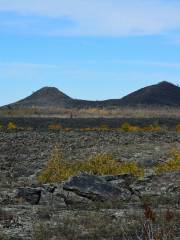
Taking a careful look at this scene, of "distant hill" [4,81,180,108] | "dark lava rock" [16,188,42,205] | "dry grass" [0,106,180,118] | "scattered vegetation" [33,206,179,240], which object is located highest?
"distant hill" [4,81,180,108]

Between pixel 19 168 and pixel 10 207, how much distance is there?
7.89 meters

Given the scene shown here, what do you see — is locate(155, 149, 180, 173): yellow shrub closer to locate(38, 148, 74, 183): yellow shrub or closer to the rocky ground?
the rocky ground

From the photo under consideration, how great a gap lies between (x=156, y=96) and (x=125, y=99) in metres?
4.61

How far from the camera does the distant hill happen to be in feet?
291

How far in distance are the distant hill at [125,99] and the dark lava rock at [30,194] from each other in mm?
71084

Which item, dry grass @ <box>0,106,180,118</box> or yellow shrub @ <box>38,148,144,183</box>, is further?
dry grass @ <box>0,106,180,118</box>

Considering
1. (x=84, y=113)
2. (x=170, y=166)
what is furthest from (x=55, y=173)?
(x=84, y=113)

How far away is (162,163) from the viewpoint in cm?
2052

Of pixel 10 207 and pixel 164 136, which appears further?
pixel 164 136

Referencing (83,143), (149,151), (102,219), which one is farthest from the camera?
(83,143)

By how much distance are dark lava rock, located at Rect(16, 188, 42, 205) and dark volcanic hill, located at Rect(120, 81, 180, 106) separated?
75857 mm

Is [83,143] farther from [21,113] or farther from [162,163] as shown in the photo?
[21,113]

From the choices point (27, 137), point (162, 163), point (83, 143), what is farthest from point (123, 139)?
point (162, 163)

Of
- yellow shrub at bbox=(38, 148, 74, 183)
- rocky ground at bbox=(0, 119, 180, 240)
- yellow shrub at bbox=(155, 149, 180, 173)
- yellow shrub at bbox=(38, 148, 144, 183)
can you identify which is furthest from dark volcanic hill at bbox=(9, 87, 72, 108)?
yellow shrub at bbox=(38, 148, 74, 183)
